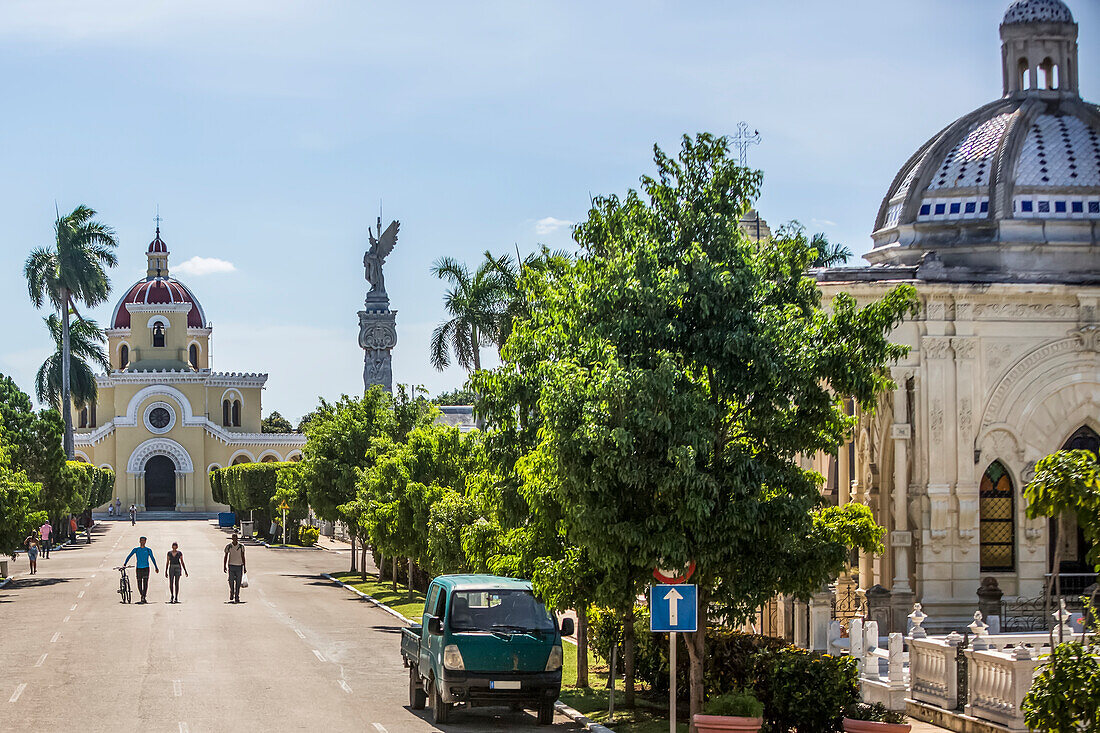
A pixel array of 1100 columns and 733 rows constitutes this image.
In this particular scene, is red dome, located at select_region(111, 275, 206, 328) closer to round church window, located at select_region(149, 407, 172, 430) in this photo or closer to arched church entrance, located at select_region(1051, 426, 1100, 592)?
round church window, located at select_region(149, 407, 172, 430)

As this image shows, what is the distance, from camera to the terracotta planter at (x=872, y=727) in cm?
1537

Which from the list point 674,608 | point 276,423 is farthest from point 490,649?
point 276,423

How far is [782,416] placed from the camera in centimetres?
1620

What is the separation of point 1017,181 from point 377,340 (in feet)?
134

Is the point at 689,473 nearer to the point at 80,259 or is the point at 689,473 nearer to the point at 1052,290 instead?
the point at 1052,290

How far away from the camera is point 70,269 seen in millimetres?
67562

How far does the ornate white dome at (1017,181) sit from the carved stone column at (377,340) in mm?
36882

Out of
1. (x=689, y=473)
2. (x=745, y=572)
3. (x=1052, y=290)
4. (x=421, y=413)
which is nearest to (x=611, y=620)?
(x=745, y=572)

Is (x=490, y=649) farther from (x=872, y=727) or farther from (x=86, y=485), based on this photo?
(x=86, y=485)

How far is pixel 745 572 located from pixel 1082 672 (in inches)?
276

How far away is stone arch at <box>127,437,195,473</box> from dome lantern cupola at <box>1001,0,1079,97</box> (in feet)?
282

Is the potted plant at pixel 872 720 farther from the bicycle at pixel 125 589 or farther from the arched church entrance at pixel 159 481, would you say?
the arched church entrance at pixel 159 481

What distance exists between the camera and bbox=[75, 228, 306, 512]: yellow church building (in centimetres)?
11112

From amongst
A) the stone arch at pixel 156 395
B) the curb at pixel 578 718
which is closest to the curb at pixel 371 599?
the curb at pixel 578 718
